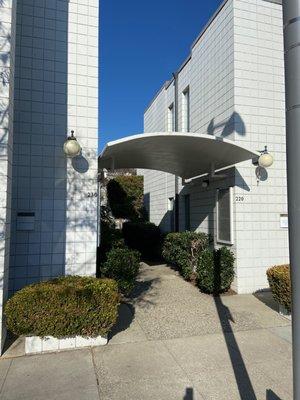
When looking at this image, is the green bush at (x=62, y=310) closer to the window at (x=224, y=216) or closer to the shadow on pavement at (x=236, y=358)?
the shadow on pavement at (x=236, y=358)

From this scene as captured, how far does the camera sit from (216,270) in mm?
8008

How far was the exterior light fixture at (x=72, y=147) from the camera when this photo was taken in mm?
6152

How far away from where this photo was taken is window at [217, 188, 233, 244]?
8.57 meters

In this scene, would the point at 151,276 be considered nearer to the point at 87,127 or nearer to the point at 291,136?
the point at 87,127

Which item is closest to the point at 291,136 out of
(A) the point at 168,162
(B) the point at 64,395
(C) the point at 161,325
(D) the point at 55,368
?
(B) the point at 64,395

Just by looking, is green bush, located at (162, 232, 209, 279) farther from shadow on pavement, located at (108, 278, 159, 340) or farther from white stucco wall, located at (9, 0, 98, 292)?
white stucco wall, located at (9, 0, 98, 292)

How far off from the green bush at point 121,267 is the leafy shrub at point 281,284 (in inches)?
107

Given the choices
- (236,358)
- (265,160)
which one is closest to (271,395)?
(236,358)

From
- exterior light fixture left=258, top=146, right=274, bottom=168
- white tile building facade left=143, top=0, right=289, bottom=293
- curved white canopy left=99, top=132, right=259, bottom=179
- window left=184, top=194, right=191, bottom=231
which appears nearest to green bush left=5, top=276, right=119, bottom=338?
curved white canopy left=99, top=132, right=259, bottom=179

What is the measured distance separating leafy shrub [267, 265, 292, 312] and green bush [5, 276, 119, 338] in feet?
10.0

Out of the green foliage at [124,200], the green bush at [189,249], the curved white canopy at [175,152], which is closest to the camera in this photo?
the curved white canopy at [175,152]

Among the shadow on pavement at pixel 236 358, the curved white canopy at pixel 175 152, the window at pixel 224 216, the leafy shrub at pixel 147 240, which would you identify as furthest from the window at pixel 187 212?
the shadow on pavement at pixel 236 358

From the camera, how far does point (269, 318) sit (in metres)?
6.49

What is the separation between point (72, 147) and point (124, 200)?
11709 mm
